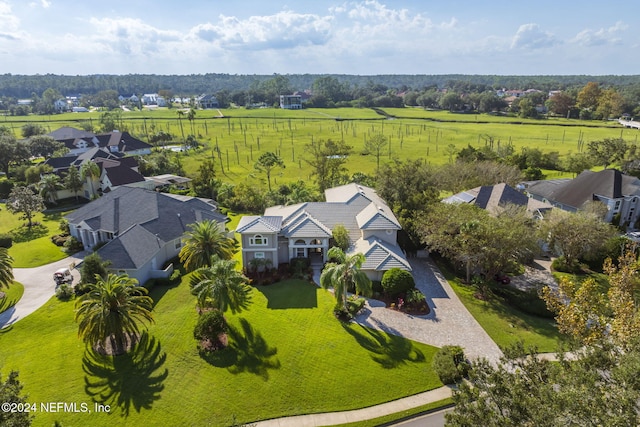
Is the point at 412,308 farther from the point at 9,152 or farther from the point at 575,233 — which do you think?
the point at 9,152

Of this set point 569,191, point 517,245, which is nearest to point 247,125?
point 569,191

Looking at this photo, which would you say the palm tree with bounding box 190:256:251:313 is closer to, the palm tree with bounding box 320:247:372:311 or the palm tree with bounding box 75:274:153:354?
the palm tree with bounding box 75:274:153:354

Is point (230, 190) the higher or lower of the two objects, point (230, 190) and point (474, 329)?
the higher

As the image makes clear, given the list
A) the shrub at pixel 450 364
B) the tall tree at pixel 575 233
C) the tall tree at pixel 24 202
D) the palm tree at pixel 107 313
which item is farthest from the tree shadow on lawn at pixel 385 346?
the tall tree at pixel 24 202

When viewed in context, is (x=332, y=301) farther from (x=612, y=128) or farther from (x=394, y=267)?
(x=612, y=128)

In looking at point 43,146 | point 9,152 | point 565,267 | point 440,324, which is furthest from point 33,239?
point 565,267

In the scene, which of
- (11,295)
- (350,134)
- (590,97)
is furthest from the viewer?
(590,97)

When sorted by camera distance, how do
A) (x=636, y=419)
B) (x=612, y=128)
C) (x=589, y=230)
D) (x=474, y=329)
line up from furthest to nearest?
(x=612, y=128)
(x=589, y=230)
(x=474, y=329)
(x=636, y=419)
